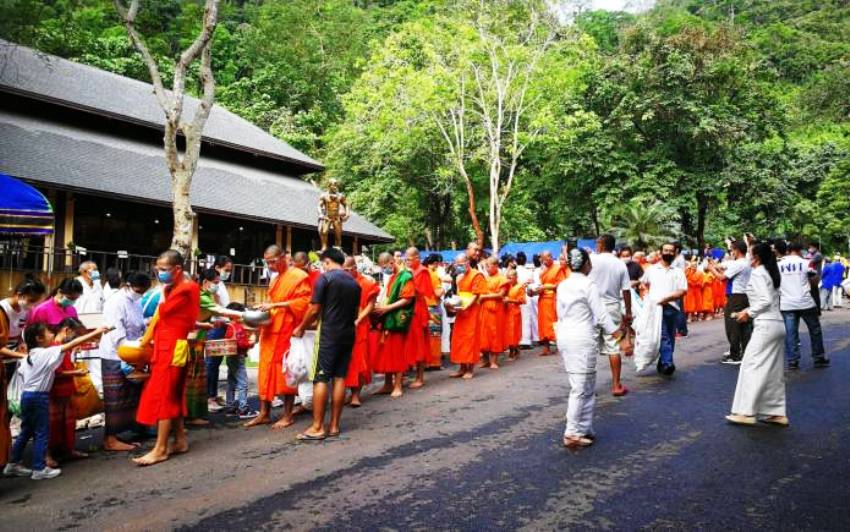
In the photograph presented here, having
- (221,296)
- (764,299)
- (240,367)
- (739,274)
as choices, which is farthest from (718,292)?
(240,367)

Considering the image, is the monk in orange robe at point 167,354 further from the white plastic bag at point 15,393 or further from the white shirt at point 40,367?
the white plastic bag at point 15,393

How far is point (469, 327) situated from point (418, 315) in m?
1.10

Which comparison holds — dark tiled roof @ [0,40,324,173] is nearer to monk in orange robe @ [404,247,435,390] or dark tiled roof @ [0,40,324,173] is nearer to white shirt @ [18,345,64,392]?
monk in orange robe @ [404,247,435,390]

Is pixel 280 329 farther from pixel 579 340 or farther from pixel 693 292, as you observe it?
pixel 693 292

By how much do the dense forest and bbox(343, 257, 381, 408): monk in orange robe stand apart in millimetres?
17895

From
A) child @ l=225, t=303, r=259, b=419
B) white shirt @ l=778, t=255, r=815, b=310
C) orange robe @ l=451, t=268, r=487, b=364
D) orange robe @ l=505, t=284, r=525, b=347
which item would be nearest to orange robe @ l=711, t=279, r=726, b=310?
white shirt @ l=778, t=255, r=815, b=310

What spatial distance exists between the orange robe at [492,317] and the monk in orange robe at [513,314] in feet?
1.76

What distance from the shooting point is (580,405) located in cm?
547

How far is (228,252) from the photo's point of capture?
2355cm

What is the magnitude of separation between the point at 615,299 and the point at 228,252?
18.5 m

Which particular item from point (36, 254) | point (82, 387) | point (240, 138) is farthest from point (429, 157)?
point (82, 387)

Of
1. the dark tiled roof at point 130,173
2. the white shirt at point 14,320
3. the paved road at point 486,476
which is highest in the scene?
the dark tiled roof at point 130,173

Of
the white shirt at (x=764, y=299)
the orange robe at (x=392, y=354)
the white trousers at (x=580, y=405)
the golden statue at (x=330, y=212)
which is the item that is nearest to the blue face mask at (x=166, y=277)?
the orange robe at (x=392, y=354)

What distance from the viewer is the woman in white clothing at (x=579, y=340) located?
548 centimetres
